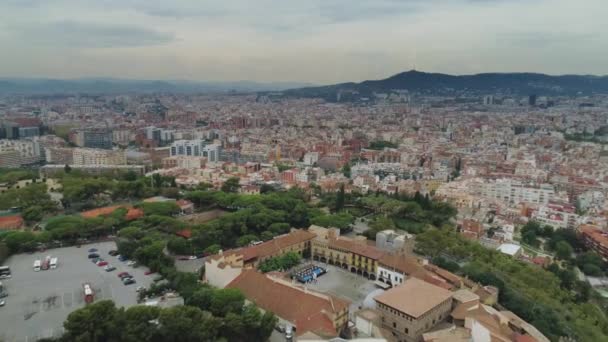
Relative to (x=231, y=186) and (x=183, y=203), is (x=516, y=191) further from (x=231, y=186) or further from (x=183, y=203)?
(x=183, y=203)

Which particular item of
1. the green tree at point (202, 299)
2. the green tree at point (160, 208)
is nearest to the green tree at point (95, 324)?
the green tree at point (202, 299)

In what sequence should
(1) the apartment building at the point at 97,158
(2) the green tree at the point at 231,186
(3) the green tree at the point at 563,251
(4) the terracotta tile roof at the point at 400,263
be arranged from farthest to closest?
(1) the apartment building at the point at 97,158 < (2) the green tree at the point at 231,186 < (3) the green tree at the point at 563,251 < (4) the terracotta tile roof at the point at 400,263

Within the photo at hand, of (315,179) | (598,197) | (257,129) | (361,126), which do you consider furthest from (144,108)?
(598,197)

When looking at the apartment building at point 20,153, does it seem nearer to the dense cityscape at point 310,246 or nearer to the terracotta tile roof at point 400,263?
the dense cityscape at point 310,246

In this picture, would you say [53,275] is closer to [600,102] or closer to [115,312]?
[115,312]

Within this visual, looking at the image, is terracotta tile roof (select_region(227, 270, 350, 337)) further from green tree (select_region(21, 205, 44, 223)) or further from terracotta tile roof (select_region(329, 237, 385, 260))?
green tree (select_region(21, 205, 44, 223))

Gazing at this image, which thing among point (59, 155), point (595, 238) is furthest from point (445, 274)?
point (59, 155)

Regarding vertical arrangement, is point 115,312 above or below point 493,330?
above
